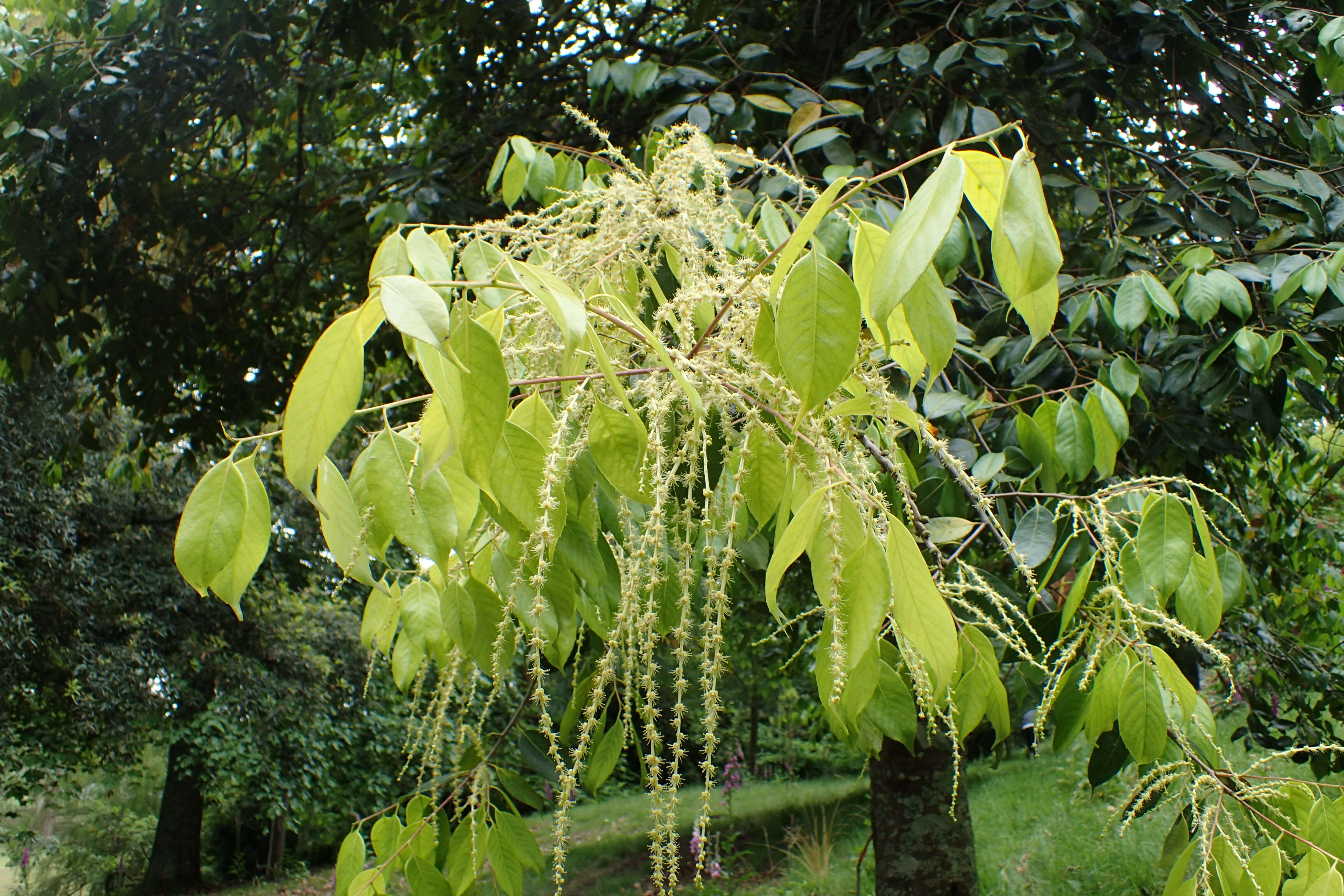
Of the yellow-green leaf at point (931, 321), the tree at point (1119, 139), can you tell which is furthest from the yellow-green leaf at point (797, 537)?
the tree at point (1119, 139)

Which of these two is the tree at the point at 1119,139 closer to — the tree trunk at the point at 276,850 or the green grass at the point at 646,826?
the green grass at the point at 646,826

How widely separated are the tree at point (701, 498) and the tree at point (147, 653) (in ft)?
16.6

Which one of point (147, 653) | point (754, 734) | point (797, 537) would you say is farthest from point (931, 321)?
point (754, 734)

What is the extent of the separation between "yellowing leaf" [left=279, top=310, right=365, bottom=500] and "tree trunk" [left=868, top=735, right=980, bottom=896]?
240 centimetres

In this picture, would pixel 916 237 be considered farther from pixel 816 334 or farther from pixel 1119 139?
pixel 1119 139

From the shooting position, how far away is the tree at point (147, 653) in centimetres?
589

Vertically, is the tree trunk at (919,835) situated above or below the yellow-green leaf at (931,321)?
below

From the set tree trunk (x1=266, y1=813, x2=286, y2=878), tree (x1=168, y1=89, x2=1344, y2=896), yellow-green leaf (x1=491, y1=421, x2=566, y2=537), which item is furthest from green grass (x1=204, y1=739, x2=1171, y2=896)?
yellow-green leaf (x1=491, y1=421, x2=566, y2=537)

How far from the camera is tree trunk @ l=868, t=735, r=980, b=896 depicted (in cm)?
263

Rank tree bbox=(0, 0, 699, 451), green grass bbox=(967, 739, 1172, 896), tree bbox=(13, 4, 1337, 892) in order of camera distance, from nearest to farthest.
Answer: tree bbox=(13, 4, 1337, 892) < tree bbox=(0, 0, 699, 451) < green grass bbox=(967, 739, 1172, 896)

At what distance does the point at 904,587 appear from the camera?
27.0 inches

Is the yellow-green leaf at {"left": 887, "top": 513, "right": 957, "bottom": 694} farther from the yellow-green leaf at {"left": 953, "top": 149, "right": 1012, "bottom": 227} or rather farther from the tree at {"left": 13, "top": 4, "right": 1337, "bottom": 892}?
the tree at {"left": 13, "top": 4, "right": 1337, "bottom": 892}

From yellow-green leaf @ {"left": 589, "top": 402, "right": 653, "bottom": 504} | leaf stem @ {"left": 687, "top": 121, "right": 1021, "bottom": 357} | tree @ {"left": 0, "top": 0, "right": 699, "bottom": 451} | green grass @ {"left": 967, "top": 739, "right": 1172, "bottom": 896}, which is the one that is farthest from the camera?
green grass @ {"left": 967, "top": 739, "right": 1172, "bottom": 896}

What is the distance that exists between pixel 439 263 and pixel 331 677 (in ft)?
27.4
